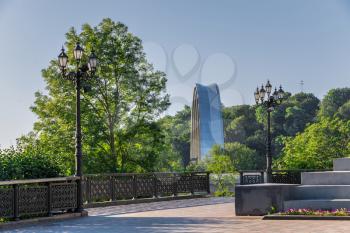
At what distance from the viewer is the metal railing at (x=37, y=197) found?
17.1 meters

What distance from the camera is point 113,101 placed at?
36.3 meters

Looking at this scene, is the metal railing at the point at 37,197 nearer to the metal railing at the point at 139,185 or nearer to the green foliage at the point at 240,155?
the metal railing at the point at 139,185

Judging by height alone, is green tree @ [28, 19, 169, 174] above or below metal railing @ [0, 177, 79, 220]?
above

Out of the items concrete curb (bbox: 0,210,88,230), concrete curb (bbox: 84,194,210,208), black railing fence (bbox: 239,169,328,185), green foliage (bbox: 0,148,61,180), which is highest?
green foliage (bbox: 0,148,61,180)

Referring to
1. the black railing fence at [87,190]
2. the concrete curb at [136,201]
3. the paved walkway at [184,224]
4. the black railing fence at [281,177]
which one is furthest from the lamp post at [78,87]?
the black railing fence at [281,177]

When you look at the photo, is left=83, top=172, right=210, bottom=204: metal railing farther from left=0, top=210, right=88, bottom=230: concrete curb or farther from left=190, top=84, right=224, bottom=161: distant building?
left=190, top=84, right=224, bottom=161: distant building

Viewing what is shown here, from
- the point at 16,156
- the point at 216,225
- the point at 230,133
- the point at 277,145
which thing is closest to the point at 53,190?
the point at 16,156

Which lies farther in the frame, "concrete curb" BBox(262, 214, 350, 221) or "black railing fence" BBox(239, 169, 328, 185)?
"black railing fence" BBox(239, 169, 328, 185)

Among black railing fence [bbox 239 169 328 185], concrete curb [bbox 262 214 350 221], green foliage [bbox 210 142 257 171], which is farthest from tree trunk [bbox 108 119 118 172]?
green foliage [bbox 210 142 257 171]

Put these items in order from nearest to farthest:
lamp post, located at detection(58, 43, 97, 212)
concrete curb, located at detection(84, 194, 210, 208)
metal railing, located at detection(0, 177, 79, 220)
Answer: metal railing, located at detection(0, 177, 79, 220)
lamp post, located at detection(58, 43, 97, 212)
concrete curb, located at detection(84, 194, 210, 208)

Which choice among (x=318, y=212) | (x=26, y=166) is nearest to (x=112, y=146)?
(x=26, y=166)

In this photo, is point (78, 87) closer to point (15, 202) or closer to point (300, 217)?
point (15, 202)

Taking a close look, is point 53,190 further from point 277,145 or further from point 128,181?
point 277,145

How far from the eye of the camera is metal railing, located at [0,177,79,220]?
17141 mm
